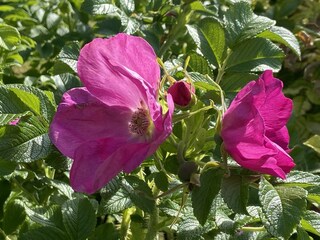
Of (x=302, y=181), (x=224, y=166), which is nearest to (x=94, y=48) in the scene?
(x=224, y=166)

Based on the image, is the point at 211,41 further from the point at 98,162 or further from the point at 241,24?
the point at 98,162

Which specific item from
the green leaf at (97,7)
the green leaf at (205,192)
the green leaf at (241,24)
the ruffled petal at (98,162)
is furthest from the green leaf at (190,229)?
the green leaf at (97,7)

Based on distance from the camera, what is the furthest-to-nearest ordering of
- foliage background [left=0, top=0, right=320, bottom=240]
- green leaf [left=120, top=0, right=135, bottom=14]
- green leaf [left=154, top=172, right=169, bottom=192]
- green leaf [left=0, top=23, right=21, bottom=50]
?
1. green leaf [left=120, top=0, right=135, bottom=14]
2. green leaf [left=0, top=23, right=21, bottom=50]
3. green leaf [left=154, top=172, right=169, bottom=192]
4. foliage background [left=0, top=0, right=320, bottom=240]

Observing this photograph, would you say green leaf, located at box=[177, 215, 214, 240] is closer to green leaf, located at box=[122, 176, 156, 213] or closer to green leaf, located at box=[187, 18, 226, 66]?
green leaf, located at box=[122, 176, 156, 213]

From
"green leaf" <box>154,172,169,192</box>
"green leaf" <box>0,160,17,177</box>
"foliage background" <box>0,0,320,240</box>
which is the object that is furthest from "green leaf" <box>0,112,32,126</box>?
"green leaf" <box>154,172,169,192</box>

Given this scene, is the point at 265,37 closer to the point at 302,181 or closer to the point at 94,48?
the point at 302,181

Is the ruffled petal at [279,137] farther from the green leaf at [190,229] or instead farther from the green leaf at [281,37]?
the green leaf at [281,37]
